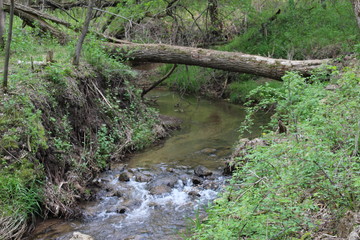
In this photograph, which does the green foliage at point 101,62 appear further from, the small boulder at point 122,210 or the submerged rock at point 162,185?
the small boulder at point 122,210

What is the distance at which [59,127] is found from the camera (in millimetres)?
6668

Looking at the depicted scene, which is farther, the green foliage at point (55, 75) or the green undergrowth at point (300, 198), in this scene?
the green foliage at point (55, 75)

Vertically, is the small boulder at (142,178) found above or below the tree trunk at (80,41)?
below

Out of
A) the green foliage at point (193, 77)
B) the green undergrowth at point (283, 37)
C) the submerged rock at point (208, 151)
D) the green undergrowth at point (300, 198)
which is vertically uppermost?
the green undergrowth at point (283, 37)

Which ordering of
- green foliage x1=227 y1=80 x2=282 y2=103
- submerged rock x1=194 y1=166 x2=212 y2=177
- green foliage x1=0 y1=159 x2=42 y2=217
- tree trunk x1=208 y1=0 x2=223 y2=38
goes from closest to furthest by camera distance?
green foliage x1=0 y1=159 x2=42 y2=217, submerged rock x1=194 y1=166 x2=212 y2=177, tree trunk x1=208 y1=0 x2=223 y2=38, green foliage x1=227 y1=80 x2=282 y2=103

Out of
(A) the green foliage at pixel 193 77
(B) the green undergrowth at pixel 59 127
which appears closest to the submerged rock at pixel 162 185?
(B) the green undergrowth at pixel 59 127

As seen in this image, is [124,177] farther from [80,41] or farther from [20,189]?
[80,41]

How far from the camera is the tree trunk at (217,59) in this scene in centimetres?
876

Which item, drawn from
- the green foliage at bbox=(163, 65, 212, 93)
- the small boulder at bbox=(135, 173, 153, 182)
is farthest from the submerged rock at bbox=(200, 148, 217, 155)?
the green foliage at bbox=(163, 65, 212, 93)

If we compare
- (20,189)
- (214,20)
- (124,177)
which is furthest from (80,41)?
(214,20)

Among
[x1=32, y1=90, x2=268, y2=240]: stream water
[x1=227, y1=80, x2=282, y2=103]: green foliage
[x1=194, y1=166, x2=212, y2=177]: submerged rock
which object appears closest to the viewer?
[x1=32, y1=90, x2=268, y2=240]: stream water

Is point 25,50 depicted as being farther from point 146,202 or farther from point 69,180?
point 146,202

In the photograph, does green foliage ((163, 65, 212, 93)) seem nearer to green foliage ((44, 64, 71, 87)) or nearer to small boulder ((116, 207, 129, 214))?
green foliage ((44, 64, 71, 87))

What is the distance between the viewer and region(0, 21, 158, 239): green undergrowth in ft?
16.6
